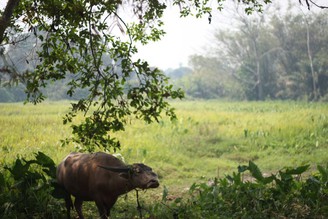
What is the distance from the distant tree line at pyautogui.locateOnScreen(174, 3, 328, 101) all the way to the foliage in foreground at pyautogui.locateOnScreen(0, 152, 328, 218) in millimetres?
33172

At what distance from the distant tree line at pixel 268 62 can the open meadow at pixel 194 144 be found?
22338mm

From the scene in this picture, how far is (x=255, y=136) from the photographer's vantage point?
15062 mm

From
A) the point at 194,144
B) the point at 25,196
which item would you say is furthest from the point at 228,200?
the point at 194,144

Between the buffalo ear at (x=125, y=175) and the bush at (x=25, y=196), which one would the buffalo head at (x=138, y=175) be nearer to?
the buffalo ear at (x=125, y=175)

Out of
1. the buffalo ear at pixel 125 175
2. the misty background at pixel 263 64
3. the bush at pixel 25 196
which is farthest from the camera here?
the misty background at pixel 263 64

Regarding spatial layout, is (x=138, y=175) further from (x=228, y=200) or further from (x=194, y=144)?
(x=194, y=144)

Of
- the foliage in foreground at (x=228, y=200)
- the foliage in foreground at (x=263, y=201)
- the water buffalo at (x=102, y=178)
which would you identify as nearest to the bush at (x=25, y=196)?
the foliage in foreground at (x=228, y=200)

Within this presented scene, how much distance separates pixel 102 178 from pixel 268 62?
4181cm

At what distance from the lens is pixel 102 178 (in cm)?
472

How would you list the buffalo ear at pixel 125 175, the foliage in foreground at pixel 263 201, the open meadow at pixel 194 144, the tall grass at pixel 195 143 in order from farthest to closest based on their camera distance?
1. the tall grass at pixel 195 143
2. the open meadow at pixel 194 144
3. the foliage in foreground at pixel 263 201
4. the buffalo ear at pixel 125 175

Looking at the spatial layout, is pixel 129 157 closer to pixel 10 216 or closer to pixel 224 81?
pixel 10 216

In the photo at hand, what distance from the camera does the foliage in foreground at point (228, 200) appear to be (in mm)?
5117

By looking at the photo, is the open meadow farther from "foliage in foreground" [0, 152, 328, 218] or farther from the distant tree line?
the distant tree line

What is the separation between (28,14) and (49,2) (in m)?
0.62
